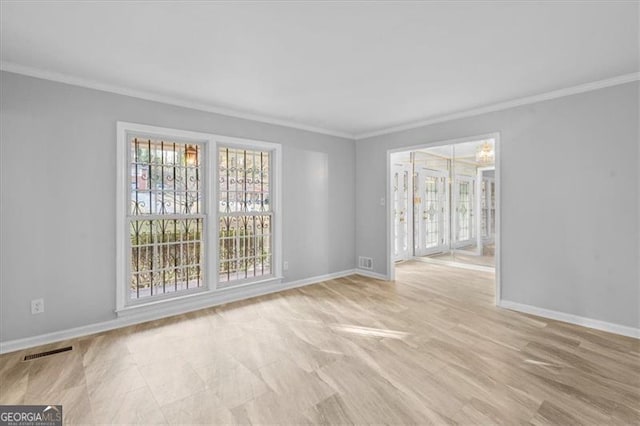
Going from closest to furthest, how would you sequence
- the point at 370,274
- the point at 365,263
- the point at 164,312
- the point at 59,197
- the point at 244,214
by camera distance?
the point at 59,197, the point at 164,312, the point at 244,214, the point at 370,274, the point at 365,263

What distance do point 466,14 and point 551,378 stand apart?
108 inches

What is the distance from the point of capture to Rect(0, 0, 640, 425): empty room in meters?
2.12

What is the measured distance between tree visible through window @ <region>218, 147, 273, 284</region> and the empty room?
1.3 inches

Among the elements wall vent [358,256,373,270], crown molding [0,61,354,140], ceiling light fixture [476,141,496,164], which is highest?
crown molding [0,61,354,140]

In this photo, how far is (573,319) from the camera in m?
3.42

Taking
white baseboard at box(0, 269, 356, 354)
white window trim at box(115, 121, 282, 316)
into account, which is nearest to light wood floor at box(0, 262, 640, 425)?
white baseboard at box(0, 269, 356, 354)

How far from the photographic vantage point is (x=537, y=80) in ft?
10.5

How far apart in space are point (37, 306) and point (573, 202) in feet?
18.5

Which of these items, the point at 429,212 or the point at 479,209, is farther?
the point at 429,212

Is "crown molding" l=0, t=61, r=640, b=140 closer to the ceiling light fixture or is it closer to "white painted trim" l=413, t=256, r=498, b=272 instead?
the ceiling light fixture

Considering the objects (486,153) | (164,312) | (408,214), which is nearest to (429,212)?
(408,214)

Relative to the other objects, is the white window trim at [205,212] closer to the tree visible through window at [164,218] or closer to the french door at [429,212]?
the tree visible through window at [164,218]

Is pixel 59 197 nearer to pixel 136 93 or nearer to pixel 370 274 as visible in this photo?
pixel 136 93

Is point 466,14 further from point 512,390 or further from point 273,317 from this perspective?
point 273,317
